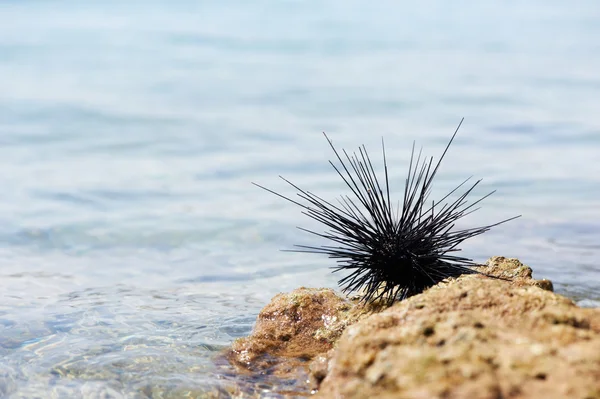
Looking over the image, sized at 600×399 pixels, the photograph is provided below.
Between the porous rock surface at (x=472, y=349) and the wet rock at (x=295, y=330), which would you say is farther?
the wet rock at (x=295, y=330)

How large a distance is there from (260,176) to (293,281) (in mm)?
4332

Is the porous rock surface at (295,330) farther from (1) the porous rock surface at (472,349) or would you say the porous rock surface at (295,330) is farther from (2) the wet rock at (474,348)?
(2) the wet rock at (474,348)

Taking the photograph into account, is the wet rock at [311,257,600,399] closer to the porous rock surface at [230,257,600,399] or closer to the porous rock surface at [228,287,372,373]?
the porous rock surface at [230,257,600,399]

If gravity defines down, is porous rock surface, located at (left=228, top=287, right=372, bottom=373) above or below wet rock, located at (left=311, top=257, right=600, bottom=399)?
below

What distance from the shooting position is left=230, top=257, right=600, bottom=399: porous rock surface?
258 cm

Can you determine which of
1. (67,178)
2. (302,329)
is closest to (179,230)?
(67,178)

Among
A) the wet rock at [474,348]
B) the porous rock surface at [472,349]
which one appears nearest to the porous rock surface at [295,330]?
the porous rock surface at [472,349]

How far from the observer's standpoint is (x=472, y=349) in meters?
2.79

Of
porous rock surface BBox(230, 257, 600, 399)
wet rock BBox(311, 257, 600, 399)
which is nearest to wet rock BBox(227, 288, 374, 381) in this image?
porous rock surface BBox(230, 257, 600, 399)

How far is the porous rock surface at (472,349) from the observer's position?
8.46 feet

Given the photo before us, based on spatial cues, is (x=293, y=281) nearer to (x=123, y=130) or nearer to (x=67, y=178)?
(x=67, y=178)

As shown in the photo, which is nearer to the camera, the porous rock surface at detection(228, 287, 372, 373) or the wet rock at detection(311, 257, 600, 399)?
the wet rock at detection(311, 257, 600, 399)

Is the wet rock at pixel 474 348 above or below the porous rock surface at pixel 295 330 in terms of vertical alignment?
above

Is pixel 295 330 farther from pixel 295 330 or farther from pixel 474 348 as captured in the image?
pixel 474 348
